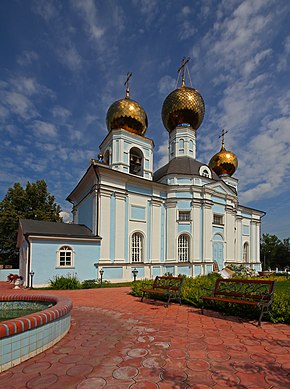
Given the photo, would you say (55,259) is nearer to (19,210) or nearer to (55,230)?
(55,230)

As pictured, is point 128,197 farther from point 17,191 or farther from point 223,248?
point 17,191

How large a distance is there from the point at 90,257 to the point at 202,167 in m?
11.4

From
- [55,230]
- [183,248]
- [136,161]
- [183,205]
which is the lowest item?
[183,248]

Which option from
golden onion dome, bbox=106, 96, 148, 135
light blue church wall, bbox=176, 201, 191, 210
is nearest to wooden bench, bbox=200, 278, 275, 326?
light blue church wall, bbox=176, 201, 191, 210

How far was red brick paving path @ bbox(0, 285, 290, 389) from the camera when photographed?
3004mm

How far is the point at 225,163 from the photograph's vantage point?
27.5m

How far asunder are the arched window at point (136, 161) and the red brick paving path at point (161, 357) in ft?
44.2

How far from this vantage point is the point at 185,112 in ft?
71.3

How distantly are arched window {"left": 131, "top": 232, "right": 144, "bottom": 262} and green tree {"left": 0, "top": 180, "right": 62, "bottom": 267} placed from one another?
531 inches

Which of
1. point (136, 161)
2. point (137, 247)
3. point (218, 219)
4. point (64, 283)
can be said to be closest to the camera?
point (64, 283)

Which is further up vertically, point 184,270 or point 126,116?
point 126,116

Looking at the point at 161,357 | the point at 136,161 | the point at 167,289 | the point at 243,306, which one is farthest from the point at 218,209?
the point at 161,357

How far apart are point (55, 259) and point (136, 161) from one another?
353 inches

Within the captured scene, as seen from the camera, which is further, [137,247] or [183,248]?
[183,248]
